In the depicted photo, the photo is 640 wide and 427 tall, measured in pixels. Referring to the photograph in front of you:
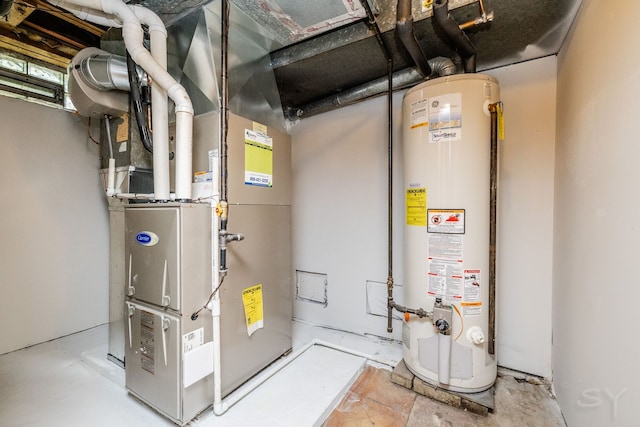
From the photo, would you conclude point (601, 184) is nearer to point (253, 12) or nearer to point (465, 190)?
point (465, 190)

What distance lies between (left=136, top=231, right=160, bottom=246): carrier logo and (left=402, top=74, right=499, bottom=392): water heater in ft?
5.01

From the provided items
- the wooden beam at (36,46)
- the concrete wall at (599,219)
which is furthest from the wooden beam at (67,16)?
the concrete wall at (599,219)

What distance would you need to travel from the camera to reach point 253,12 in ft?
5.23

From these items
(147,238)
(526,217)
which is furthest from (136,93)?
(526,217)

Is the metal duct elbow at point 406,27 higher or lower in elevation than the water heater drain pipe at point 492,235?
higher

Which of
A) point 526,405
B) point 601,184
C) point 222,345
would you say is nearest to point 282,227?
point 222,345

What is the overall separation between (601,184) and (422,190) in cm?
76

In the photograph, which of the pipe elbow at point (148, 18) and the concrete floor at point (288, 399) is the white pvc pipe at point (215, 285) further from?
the pipe elbow at point (148, 18)

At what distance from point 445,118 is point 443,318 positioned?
1.15 metres

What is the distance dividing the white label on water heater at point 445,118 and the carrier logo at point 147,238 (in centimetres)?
166

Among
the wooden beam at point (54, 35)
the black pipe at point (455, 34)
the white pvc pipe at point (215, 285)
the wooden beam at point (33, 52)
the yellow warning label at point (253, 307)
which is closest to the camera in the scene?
the black pipe at point (455, 34)

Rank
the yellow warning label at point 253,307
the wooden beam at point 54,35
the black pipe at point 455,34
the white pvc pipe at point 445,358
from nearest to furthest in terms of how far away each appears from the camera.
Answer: the black pipe at point 455,34 < the white pvc pipe at point 445,358 < the yellow warning label at point 253,307 < the wooden beam at point 54,35

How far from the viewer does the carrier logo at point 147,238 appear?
4.65 ft

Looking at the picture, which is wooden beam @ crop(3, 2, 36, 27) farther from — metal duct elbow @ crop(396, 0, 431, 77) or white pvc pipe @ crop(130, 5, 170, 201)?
metal duct elbow @ crop(396, 0, 431, 77)
